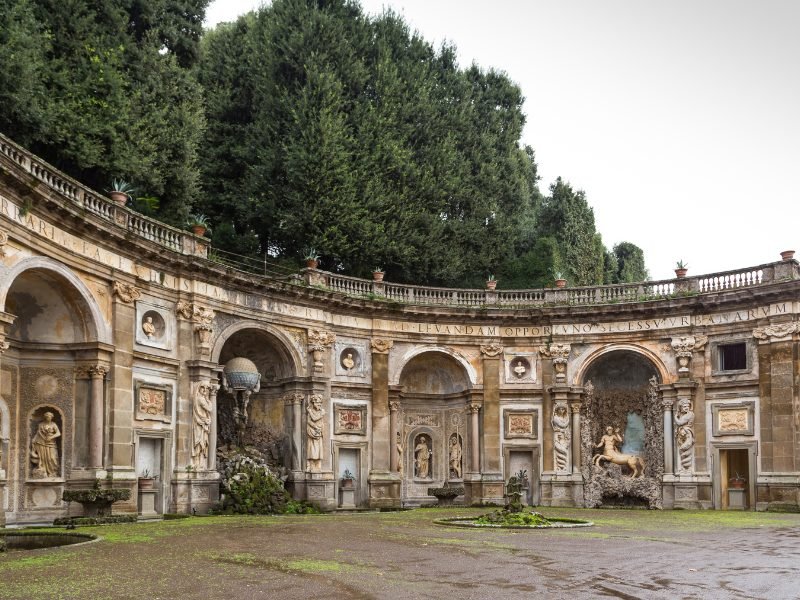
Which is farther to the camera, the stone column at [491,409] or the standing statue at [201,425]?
the stone column at [491,409]

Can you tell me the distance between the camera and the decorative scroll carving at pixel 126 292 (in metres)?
26.7

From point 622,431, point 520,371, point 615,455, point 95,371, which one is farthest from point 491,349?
point 95,371

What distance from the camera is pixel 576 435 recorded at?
37.1m

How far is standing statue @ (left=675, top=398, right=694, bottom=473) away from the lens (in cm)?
3491

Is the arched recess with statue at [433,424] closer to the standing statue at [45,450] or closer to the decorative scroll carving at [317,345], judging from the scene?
the decorative scroll carving at [317,345]

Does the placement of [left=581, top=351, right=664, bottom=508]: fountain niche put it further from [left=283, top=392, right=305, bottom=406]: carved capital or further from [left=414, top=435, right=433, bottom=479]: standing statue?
[left=283, top=392, right=305, bottom=406]: carved capital

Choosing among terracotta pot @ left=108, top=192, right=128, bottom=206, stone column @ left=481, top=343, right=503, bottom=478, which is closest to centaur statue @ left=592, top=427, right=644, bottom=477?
stone column @ left=481, top=343, right=503, bottom=478

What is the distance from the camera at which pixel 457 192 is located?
45656 mm

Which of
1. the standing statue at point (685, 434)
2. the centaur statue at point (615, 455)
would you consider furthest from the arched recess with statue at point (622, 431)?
the standing statue at point (685, 434)

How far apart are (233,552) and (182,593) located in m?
4.79

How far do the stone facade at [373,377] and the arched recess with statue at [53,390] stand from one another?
6cm

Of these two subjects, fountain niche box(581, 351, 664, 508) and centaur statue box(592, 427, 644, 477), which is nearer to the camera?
fountain niche box(581, 351, 664, 508)

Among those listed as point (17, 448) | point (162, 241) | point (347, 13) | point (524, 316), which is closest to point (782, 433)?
point (524, 316)

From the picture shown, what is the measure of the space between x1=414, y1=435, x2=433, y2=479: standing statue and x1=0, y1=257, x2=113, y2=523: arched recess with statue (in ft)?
53.9
